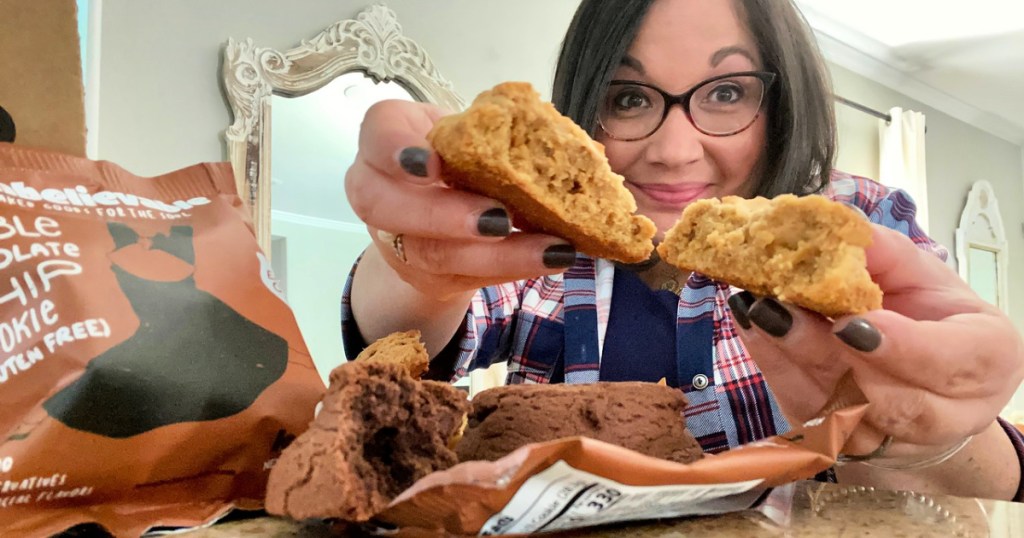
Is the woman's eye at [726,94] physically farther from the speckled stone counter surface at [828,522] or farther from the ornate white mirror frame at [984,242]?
the ornate white mirror frame at [984,242]

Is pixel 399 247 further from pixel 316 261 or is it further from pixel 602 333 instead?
pixel 316 261

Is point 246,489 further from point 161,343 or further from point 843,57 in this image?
point 843,57

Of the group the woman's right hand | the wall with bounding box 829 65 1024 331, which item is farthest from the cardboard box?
the wall with bounding box 829 65 1024 331

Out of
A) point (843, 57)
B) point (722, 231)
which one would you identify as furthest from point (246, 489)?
point (843, 57)

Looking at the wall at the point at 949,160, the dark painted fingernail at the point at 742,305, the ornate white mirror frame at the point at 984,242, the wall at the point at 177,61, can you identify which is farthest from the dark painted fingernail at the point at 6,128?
the ornate white mirror frame at the point at 984,242

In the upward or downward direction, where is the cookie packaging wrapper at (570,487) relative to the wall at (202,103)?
downward

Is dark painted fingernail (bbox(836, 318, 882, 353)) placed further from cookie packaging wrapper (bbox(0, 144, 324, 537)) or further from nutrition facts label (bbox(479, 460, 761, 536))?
cookie packaging wrapper (bbox(0, 144, 324, 537))
